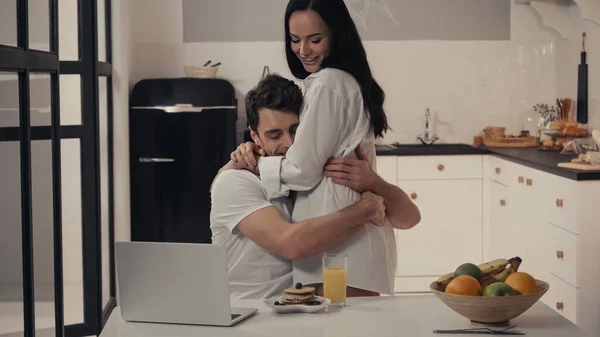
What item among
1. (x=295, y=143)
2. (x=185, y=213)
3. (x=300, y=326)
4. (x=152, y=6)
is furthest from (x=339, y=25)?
(x=152, y=6)

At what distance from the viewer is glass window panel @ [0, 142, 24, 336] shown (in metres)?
2.52

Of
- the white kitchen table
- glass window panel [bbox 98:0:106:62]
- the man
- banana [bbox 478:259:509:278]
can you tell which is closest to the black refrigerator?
glass window panel [bbox 98:0:106:62]

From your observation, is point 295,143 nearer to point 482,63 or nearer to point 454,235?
point 454,235

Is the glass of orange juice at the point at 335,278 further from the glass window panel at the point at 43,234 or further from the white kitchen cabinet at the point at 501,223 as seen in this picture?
the white kitchen cabinet at the point at 501,223

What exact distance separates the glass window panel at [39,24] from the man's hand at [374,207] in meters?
1.22

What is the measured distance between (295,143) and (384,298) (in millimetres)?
508

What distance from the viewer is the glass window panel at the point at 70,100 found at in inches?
160

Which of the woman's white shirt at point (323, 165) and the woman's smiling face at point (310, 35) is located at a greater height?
the woman's smiling face at point (310, 35)

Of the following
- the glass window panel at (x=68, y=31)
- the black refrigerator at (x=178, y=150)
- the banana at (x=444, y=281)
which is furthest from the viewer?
the black refrigerator at (x=178, y=150)

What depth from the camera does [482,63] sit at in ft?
20.6

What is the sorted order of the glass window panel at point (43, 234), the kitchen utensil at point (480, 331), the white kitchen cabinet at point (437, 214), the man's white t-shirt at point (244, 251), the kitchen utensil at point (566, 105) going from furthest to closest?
the kitchen utensil at point (566, 105) → the white kitchen cabinet at point (437, 214) → the glass window panel at point (43, 234) → the man's white t-shirt at point (244, 251) → the kitchen utensil at point (480, 331)

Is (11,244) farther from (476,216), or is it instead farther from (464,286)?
(476,216)

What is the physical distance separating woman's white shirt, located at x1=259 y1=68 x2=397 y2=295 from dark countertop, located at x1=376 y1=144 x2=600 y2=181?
2.05 meters

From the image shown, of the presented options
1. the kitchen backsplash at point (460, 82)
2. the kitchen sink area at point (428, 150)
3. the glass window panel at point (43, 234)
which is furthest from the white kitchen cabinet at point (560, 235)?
the glass window panel at point (43, 234)
